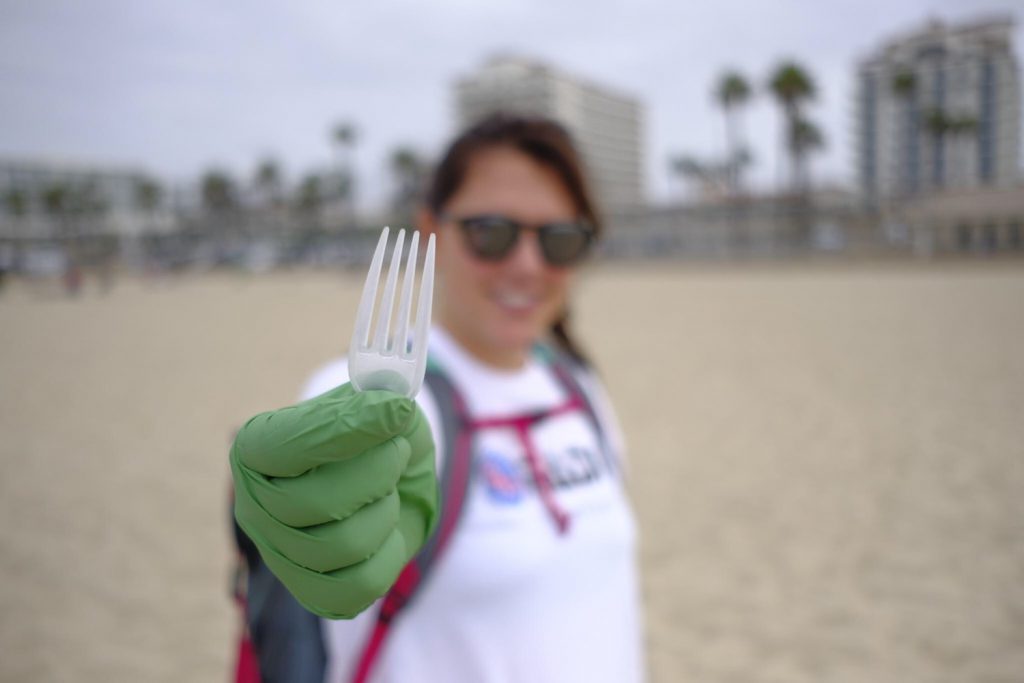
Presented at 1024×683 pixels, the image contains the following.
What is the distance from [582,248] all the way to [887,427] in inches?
275

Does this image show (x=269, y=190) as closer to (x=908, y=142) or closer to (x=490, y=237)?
(x=908, y=142)

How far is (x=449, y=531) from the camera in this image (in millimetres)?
1286

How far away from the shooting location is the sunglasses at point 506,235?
5.27ft

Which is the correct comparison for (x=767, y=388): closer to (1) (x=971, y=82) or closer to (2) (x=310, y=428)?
(2) (x=310, y=428)

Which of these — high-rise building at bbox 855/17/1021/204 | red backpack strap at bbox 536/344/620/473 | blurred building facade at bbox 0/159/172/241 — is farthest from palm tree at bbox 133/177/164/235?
red backpack strap at bbox 536/344/620/473

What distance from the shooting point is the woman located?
45.5 inches

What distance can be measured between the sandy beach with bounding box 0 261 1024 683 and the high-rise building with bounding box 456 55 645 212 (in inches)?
2558

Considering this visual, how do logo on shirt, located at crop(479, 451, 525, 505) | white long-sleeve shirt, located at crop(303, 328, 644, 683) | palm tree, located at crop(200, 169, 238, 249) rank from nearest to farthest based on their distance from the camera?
white long-sleeve shirt, located at crop(303, 328, 644, 683) < logo on shirt, located at crop(479, 451, 525, 505) < palm tree, located at crop(200, 169, 238, 249)

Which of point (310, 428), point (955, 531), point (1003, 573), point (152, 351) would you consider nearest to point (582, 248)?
point (310, 428)

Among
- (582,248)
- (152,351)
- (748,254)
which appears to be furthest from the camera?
(748,254)

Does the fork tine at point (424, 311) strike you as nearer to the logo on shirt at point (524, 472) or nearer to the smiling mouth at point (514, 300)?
the logo on shirt at point (524, 472)

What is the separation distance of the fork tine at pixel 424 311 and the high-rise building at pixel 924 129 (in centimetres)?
1789

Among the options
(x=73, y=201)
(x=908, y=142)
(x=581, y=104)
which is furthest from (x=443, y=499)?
(x=581, y=104)

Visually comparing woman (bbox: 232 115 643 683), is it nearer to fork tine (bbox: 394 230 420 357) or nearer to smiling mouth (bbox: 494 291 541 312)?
smiling mouth (bbox: 494 291 541 312)
